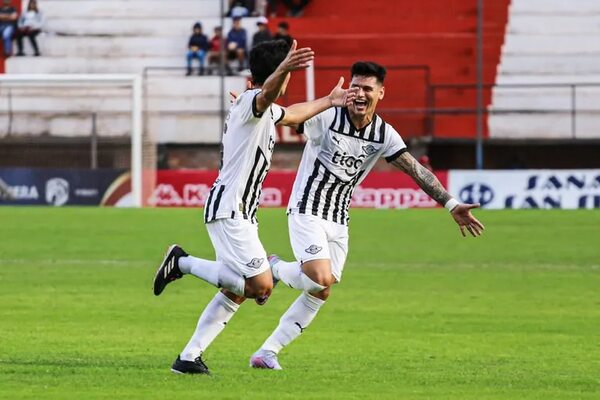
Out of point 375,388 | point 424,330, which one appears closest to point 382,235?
point 424,330

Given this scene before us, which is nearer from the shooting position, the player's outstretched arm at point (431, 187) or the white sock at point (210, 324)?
the white sock at point (210, 324)

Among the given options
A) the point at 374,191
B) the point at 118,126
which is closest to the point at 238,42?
the point at 118,126

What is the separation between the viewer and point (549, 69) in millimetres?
37500

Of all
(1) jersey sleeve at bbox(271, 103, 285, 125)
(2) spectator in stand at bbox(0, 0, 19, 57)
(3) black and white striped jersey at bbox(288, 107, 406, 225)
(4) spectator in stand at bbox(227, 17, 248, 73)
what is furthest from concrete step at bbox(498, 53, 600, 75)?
(1) jersey sleeve at bbox(271, 103, 285, 125)

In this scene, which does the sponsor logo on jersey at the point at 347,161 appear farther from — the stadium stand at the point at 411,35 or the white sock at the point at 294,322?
the stadium stand at the point at 411,35

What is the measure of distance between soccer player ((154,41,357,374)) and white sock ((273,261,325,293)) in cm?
73

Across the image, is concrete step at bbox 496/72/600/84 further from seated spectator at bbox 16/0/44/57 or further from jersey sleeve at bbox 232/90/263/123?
jersey sleeve at bbox 232/90/263/123

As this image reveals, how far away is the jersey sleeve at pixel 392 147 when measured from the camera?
10312mm

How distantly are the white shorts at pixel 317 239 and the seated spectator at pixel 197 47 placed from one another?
26.4 meters

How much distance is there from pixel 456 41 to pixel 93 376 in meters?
29.1

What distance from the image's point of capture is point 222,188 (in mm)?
9148

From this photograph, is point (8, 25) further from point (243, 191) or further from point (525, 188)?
point (243, 191)

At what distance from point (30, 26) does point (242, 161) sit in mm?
30035

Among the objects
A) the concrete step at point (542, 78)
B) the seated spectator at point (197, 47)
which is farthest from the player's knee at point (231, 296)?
the concrete step at point (542, 78)
